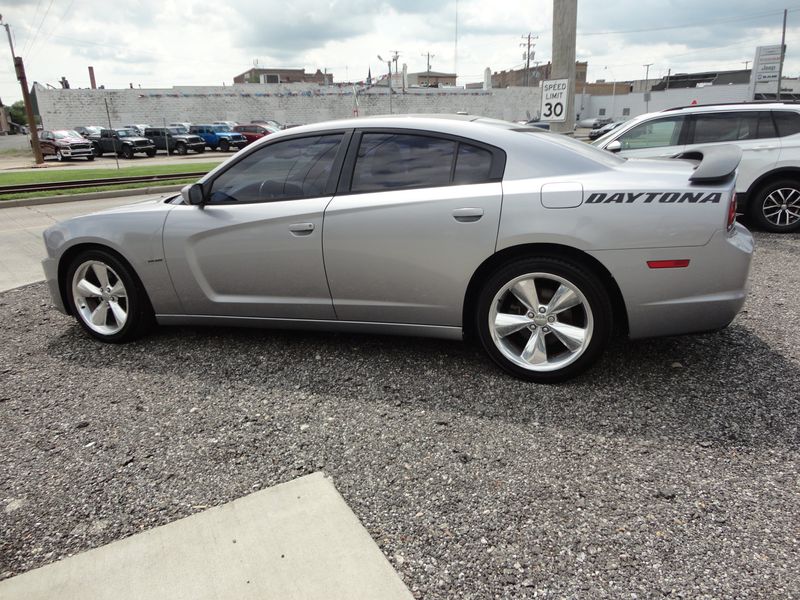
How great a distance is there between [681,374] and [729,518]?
4.55ft

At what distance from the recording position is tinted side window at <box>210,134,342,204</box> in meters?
3.80

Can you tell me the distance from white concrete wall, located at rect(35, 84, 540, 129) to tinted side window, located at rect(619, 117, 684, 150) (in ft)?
150

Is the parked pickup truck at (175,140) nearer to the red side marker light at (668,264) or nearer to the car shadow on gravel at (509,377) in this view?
the car shadow on gravel at (509,377)

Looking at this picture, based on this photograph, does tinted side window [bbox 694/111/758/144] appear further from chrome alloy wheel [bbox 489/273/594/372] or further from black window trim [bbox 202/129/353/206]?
black window trim [bbox 202/129/353/206]

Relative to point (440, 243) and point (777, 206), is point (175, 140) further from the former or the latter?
point (440, 243)

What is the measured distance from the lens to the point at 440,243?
135 inches

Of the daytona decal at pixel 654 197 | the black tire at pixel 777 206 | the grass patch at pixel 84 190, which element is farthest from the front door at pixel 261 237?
the grass patch at pixel 84 190

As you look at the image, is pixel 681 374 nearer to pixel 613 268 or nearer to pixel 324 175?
pixel 613 268

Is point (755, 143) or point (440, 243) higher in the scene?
point (755, 143)

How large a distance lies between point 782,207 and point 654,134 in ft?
6.24

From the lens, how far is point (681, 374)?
3584 millimetres

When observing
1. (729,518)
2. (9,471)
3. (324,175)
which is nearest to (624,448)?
(729,518)

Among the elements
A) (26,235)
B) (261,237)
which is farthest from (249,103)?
(261,237)

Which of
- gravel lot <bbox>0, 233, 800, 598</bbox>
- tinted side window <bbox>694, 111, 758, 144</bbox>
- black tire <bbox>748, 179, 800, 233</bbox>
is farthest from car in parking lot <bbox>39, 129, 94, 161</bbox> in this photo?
black tire <bbox>748, 179, 800, 233</bbox>
